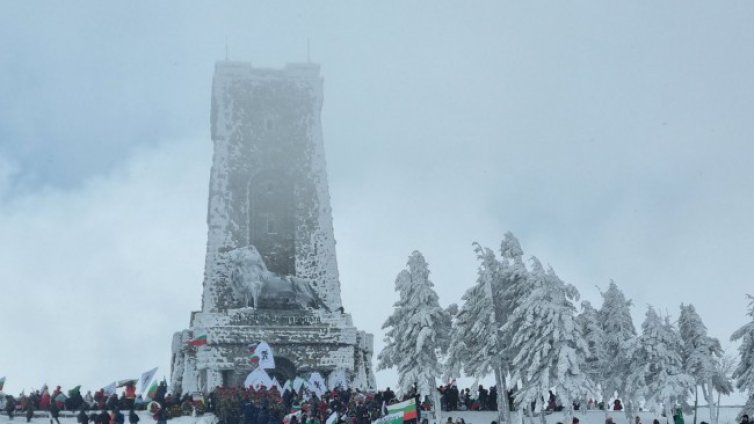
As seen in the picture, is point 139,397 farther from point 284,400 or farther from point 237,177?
point 237,177

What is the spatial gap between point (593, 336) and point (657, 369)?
265 centimetres

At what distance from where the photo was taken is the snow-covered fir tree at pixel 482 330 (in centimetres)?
2902

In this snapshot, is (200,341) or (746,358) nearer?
(746,358)

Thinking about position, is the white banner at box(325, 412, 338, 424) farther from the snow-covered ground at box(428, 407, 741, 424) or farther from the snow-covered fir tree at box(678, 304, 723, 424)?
the snow-covered fir tree at box(678, 304, 723, 424)

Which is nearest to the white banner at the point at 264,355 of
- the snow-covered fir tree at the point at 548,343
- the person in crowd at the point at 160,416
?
the person in crowd at the point at 160,416

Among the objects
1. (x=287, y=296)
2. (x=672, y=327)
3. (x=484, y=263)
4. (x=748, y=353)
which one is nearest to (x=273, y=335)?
(x=287, y=296)

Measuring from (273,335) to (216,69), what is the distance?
602 inches

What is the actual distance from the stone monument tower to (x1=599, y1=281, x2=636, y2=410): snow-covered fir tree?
1094 centimetres

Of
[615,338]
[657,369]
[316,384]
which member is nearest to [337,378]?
[316,384]

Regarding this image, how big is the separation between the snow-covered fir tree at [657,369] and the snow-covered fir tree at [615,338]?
0.62 metres

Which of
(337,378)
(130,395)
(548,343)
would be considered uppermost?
(548,343)

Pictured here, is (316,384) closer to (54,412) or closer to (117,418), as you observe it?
(117,418)

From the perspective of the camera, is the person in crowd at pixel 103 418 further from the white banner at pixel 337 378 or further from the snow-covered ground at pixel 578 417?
the white banner at pixel 337 378

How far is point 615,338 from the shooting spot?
32844 mm
